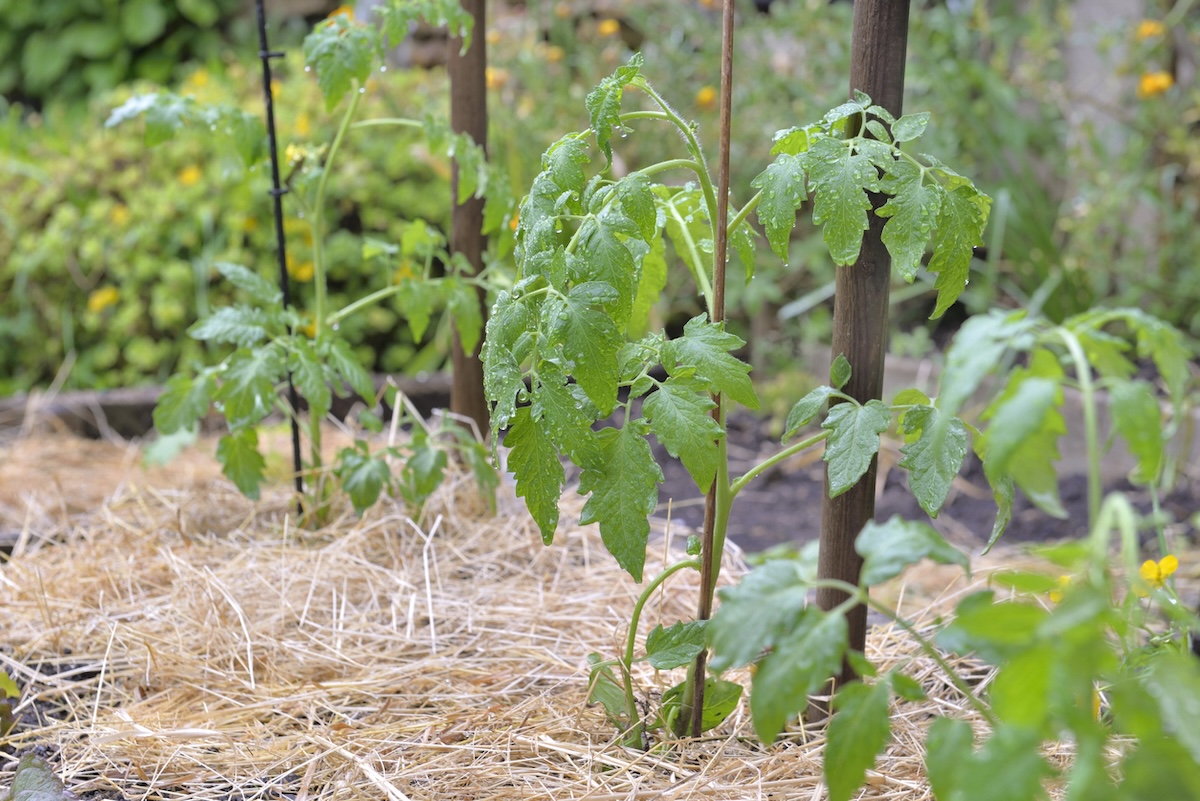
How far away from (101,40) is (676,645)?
5.56 meters

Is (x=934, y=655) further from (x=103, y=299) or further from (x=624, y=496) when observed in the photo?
(x=103, y=299)

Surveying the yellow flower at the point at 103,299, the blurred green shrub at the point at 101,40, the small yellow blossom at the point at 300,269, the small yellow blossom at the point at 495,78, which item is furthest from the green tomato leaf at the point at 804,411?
the blurred green shrub at the point at 101,40

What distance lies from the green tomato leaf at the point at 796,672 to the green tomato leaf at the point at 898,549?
0.05 metres

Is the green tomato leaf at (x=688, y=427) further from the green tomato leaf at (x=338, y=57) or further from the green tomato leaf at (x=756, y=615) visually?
the green tomato leaf at (x=338, y=57)

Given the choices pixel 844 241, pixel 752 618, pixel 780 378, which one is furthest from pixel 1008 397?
pixel 780 378

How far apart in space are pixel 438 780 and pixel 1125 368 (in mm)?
921

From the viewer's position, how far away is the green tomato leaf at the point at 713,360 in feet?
3.69

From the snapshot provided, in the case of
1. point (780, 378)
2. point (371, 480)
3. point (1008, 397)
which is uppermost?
point (1008, 397)

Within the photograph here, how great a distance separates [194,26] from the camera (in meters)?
5.78

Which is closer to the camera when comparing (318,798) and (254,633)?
(318,798)

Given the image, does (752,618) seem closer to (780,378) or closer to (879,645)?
(879,645)

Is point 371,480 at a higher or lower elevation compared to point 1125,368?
lower

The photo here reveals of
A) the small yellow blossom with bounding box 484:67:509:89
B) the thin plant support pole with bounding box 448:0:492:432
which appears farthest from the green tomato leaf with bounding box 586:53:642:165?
the small yellow blossom with bounding box 484:67:509:89

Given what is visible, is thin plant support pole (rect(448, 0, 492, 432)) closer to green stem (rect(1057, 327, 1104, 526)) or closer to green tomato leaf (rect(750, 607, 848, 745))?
green tomato leaf (rect(750, 607, 848, 745))
